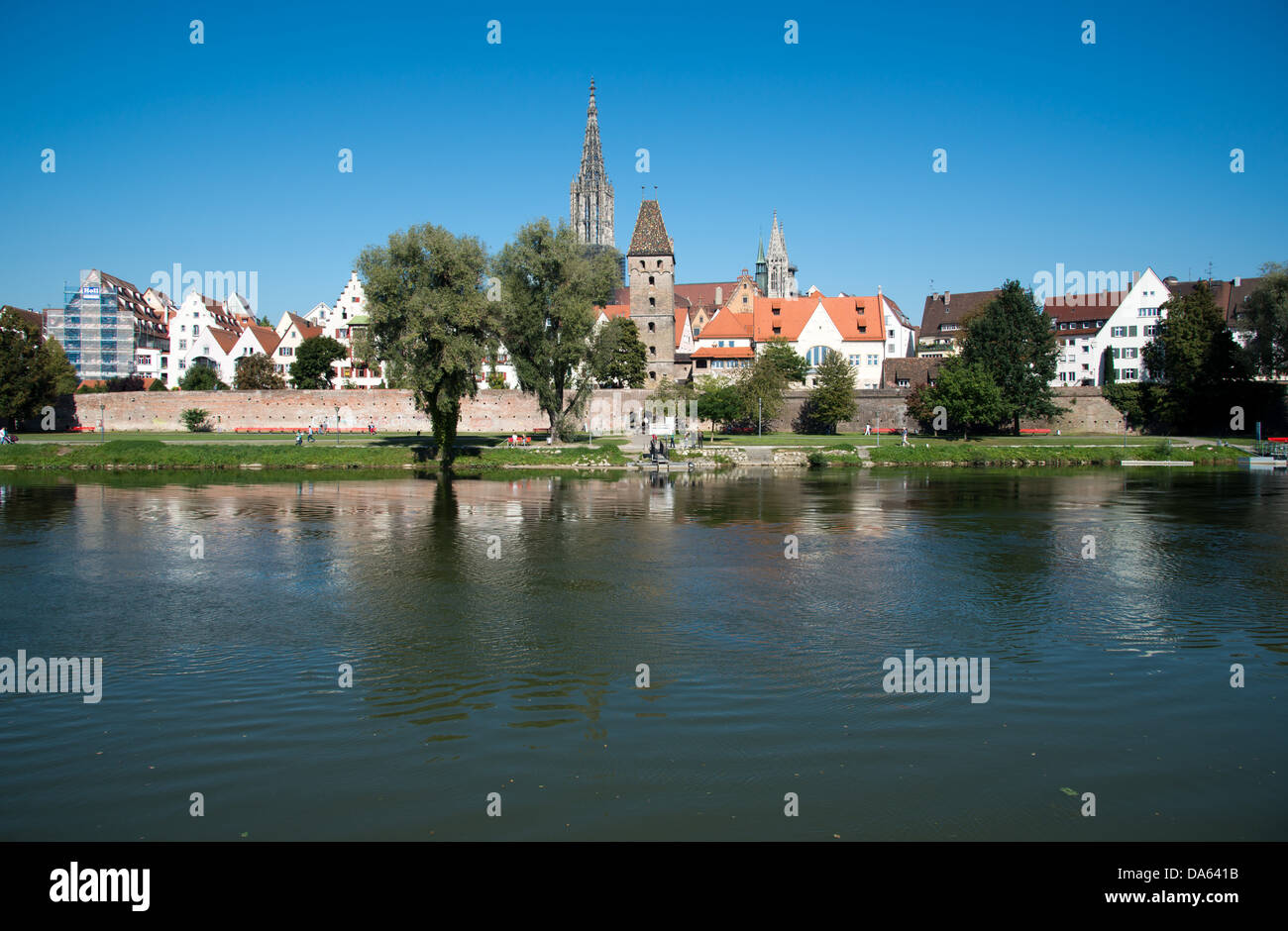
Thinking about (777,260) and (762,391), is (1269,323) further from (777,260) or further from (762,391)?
(777,260)

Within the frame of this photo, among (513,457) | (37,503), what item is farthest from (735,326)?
(37,503)

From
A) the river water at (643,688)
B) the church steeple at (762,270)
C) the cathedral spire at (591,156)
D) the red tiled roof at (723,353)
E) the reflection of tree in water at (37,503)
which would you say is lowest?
the river water at (643,688)

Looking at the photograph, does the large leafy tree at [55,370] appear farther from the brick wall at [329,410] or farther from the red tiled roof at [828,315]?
the red tiled roof at [828,315]

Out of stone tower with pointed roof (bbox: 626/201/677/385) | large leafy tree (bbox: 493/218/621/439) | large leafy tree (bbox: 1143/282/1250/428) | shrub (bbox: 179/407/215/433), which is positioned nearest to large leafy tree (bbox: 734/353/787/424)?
stone tower with pointed roof (bbox: 626/201/677/385)

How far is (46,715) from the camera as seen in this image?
1048cm

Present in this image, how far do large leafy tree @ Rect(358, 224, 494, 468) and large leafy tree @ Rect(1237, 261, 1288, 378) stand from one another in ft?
170

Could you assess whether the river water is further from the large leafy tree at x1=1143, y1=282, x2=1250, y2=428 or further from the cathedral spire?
the cathedral spire

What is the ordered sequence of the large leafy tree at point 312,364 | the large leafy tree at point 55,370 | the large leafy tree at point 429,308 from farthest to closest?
1. the large leafy tree at point 312,364
2. the large leafy tree at point 55,370
3. the large leafy tree at point 429,308

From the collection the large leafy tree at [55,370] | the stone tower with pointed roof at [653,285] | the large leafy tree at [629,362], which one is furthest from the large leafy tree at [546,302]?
the large leafy tree at [55,370]

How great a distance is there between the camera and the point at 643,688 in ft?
37.4

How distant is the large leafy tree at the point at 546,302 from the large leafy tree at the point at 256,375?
148 feet

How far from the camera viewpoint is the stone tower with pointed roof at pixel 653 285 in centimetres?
8006
